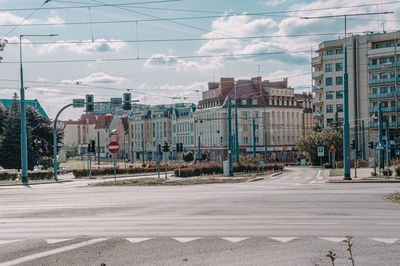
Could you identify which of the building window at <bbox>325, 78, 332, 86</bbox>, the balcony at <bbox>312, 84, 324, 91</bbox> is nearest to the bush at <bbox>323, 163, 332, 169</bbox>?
the building window at <bbox>325, 78, 332, 86</bbox>

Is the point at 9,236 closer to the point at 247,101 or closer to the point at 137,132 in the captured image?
the point at 247,101

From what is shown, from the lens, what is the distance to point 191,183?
3081 centimetres

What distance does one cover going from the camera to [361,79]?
249 feet

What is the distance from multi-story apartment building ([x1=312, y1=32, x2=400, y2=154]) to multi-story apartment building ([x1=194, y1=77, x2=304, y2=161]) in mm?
15650

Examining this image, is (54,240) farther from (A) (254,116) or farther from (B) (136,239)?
(A) (254,116)

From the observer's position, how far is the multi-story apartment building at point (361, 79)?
7112cm

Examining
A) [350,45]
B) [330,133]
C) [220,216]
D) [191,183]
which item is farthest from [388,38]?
[220,216]

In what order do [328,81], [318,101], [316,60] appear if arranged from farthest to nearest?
1. [318,101]
2. [316,60]
3. [328,81]

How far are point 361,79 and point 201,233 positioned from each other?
70.6m

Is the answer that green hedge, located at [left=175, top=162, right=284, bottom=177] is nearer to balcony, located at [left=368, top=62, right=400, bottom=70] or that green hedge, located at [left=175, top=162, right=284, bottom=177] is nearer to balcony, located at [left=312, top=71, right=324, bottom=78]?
balcony, located at [left=368, top=62, right=400, bottom=70]

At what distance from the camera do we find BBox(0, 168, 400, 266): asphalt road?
8.61m

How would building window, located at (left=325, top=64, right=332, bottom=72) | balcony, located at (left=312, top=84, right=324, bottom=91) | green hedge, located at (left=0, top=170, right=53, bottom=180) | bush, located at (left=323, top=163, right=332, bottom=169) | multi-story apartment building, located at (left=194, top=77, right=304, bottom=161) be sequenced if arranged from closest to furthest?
green hedge, located at (left=0, top=170, right=53, bottom=180) → bush, located at (left=323, top=163, right=332, bottom=169) → building window, located at (left=325, top=64, right=332, bottom=72) → balcony, located at (left=312, top=84, right=324, bottom=91) → multi-story apartment building, located at (left=194, top=77, right=304, bottom=161)

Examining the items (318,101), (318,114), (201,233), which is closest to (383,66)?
(318,101)

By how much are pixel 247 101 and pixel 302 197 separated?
258ft
